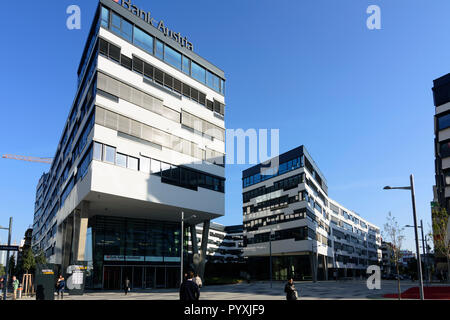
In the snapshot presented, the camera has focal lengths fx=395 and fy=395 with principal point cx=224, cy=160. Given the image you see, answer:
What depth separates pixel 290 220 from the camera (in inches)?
2960

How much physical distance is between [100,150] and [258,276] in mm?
59262

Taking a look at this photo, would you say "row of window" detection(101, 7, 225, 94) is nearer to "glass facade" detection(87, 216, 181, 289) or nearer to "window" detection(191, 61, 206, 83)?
"window" detection(191, 61, 206, 83)

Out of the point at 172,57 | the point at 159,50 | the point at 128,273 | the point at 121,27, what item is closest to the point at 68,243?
the point at 128,273

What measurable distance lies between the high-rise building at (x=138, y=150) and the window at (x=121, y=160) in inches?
4.0

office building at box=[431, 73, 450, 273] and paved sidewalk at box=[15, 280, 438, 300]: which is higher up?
office building at box=[431, 73, 450, 273]

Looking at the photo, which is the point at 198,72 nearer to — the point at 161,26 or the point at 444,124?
the point at 161,26

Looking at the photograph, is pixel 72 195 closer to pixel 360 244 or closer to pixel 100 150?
pixel 100 150

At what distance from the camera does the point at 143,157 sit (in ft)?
129

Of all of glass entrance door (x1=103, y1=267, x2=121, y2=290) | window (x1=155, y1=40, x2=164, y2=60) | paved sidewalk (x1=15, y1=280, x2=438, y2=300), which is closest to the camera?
paved sidewalk (x1=15, y1=280, x2=438, y2=300)

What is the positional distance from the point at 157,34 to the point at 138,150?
13874 mm

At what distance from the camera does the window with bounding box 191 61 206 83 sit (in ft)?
158

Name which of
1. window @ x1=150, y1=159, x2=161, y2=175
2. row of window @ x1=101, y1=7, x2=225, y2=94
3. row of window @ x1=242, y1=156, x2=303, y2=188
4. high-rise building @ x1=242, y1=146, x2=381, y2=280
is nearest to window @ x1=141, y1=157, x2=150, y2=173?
window @ x1=150, y1=159, x2=161, y2=175

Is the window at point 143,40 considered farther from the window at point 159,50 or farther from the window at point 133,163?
the window at point 133,163
